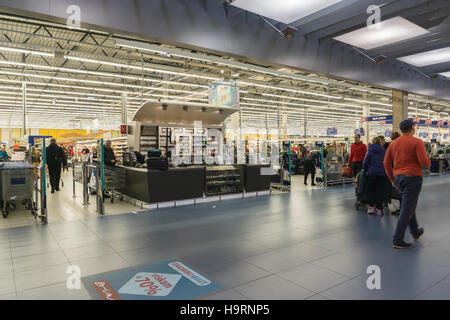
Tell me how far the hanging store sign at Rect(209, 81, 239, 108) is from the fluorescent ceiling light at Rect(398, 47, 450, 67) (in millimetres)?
4949

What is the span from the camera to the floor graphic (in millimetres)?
2598

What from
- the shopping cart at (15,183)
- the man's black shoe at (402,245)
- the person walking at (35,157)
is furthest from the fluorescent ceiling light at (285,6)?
the person walking at (35,157)

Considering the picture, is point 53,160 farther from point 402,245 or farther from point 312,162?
point 402,245

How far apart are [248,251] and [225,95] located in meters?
6.90

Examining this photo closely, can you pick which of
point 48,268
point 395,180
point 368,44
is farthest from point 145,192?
point 368,44

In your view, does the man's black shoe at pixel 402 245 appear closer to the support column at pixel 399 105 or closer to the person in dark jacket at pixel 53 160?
the support column at pixel 399 105

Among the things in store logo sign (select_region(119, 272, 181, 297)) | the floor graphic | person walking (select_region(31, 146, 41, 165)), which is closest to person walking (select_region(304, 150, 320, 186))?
the floor graphic

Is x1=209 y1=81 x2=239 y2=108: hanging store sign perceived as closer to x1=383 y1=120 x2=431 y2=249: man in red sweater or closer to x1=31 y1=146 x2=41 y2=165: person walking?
x1=31 y1=146 x2=41 y2=165: person walking

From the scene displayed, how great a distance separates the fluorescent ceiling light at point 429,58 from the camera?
25.9ft

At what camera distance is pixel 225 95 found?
388 inches

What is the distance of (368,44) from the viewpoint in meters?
7.16

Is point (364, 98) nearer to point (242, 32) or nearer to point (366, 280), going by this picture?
point (242, 32)

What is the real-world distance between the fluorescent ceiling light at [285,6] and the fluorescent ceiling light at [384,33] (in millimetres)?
1441

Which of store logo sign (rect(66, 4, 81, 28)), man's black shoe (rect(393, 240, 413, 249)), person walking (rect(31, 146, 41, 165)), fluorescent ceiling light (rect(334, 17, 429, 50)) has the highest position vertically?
fluorescent ceiling light (rect(334, 17, 429, 50))
